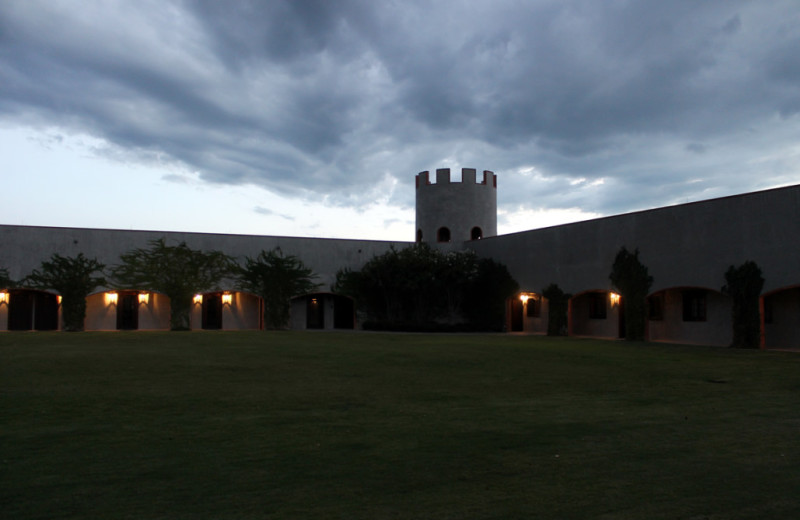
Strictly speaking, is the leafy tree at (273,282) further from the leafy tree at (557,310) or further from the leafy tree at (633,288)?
the leafy tree at (633,288)

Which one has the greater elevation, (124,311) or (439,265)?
(439,265)

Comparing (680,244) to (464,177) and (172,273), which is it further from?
(172,273)

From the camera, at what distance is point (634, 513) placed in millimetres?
4125

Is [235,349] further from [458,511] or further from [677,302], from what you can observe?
[677,302]

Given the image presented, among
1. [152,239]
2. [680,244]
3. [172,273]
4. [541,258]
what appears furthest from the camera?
[152,239]

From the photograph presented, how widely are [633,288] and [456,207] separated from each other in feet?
47.7

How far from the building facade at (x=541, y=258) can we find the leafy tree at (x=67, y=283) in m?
0.40

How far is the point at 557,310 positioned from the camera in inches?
1070

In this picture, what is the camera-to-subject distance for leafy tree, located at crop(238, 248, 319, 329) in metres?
31.3

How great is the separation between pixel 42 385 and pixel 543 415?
23.7 ft

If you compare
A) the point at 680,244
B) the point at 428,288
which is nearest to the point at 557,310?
the point at 680,244

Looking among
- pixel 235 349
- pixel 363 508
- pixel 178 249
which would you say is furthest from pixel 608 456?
pixel 178 249

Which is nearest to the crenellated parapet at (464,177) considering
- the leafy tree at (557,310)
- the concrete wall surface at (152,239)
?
the concrete wall surface at (152,239)

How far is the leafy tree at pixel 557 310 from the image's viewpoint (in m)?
26.9
